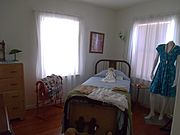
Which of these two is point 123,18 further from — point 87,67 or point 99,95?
point 99,95

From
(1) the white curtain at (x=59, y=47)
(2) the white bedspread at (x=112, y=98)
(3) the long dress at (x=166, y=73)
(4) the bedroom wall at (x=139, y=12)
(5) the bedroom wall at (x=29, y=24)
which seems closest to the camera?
(2) the white bedspread at (x=112, y=98)

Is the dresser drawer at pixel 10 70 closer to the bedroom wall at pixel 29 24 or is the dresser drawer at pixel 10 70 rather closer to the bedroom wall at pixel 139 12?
the bedroom wall at pixel 29 24

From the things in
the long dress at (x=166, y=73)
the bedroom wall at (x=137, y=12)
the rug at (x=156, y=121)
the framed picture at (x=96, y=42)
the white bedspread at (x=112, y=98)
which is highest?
the bedroom wall at (x=137, y=12)

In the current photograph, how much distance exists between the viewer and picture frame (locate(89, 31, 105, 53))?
13.8ft

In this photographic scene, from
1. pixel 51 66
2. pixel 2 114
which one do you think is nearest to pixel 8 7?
pixel 51 66

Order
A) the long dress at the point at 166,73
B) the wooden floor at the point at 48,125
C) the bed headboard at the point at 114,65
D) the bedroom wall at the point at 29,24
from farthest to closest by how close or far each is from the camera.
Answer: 1. the bed headboard at the point at 114,65
2. the bedroom wall at the point at 29,24
3. the long dress at the point at 166,73
4. the wooden floor at the point at 48,125

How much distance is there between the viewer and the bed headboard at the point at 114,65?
4.13 m

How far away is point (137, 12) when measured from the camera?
3.86 metres

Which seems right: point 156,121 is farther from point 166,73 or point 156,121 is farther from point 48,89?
point 48,89

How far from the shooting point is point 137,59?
3.87 metres

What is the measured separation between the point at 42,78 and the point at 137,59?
2.28 meters

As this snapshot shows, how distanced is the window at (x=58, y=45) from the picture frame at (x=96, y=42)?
506 mm

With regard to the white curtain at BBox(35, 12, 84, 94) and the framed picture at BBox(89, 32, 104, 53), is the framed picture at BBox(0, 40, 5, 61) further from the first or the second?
the framed picture at BBox(89, 32, 104, 53)

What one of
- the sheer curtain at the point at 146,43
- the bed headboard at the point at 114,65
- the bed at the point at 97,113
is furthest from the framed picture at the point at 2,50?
the sheer curtain at the point at 146,43
